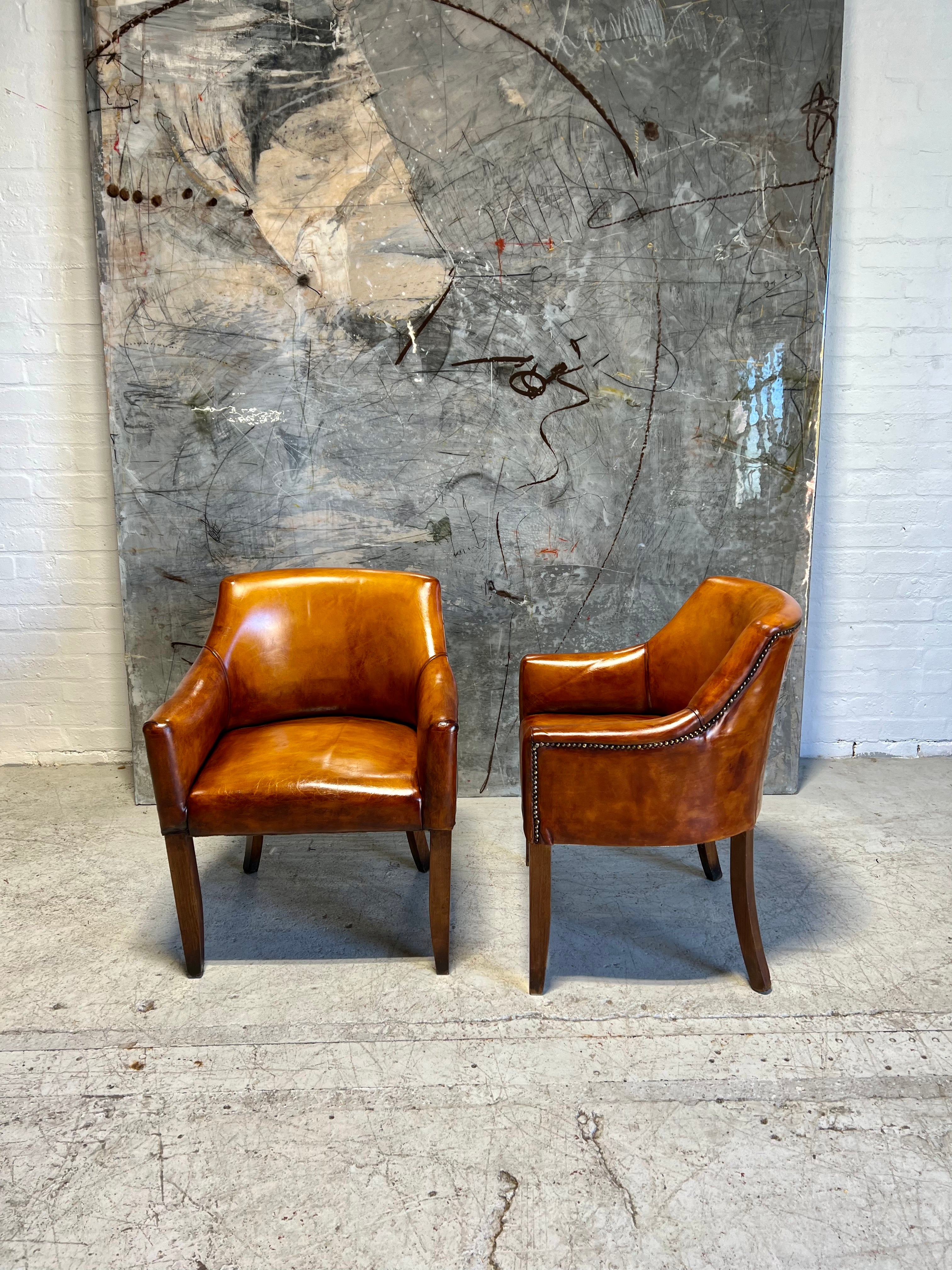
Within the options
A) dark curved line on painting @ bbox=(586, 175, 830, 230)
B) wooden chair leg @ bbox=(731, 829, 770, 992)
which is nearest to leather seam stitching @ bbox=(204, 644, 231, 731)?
wooden chair leg @ bbox=(731, 829, 770, 992)

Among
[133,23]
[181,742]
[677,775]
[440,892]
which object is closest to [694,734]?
[677,775]

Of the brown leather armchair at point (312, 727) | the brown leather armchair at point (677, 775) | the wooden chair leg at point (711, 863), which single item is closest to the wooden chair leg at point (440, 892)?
the brown leather armchair at point (312, 727)

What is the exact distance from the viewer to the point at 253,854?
2537 millimetres

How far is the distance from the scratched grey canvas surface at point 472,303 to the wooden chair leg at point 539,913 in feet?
3.60

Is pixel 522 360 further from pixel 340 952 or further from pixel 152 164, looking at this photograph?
pixel 340 952

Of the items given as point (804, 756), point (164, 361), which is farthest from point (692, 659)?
point (164, 361)

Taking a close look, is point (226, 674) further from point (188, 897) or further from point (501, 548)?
point (501, 548)

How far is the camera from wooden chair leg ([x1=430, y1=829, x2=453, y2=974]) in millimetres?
2004

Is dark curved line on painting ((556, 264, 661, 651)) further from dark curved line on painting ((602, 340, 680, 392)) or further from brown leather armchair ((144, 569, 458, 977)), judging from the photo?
brown leather armchair ((144, 569, 458, 977))

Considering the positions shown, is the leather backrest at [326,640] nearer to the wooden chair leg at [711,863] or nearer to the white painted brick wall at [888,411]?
the wooden chair leg at [711,863]

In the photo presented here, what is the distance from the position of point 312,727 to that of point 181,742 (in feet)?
1.37

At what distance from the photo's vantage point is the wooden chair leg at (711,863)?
8.22 ft

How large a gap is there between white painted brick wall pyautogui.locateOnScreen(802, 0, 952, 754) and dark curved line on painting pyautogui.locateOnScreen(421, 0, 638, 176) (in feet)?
2.37

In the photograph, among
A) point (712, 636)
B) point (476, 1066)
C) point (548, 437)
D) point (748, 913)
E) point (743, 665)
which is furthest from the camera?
point (548, 437)
